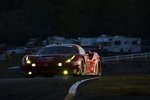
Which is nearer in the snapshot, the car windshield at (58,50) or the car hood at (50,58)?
the car hood at (50,58)

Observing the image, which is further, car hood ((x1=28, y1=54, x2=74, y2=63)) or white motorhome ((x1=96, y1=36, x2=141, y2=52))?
white motorhome ((x1=96, y1=36, x2=141, y2=52))

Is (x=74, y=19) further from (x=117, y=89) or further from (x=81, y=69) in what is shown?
(x=117, y=89)

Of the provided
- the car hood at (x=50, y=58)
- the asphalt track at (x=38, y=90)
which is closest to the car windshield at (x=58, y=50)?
the car hood at (x=50, y=58)

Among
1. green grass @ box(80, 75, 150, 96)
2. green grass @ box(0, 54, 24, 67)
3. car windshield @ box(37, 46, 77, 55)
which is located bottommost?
green grass @ box(80, 75, 150, 96)

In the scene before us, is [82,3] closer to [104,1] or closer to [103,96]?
[104,1]

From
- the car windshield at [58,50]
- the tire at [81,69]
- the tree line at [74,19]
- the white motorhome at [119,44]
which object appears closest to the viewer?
the tire at [81,69]

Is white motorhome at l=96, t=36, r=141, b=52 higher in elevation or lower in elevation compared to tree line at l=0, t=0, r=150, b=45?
lower

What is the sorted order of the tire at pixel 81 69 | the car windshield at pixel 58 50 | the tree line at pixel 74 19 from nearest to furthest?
1. the tire at pixel 81 69
2. the car windshield at pixel 58 50
3. the tree line at pixel 74 19

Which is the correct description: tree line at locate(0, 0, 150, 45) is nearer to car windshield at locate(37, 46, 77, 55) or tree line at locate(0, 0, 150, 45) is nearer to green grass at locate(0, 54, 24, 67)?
green grass at locate(0, 54, 24, 67)

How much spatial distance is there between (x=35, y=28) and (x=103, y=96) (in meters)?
117

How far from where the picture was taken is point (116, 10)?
378 ft

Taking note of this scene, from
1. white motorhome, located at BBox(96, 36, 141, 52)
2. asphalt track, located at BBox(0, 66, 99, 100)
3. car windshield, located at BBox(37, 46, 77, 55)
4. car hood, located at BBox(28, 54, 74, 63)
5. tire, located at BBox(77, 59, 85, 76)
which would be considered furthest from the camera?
white motorhome, located at BBox(96, 36, 141, 52)

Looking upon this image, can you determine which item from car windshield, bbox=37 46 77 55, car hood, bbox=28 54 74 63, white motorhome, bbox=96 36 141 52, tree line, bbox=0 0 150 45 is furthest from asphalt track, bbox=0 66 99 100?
tree line, bbox=0 0 150 45

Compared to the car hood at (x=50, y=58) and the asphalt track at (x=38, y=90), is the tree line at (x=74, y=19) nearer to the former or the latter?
the car hood at (x=50, y=58)
